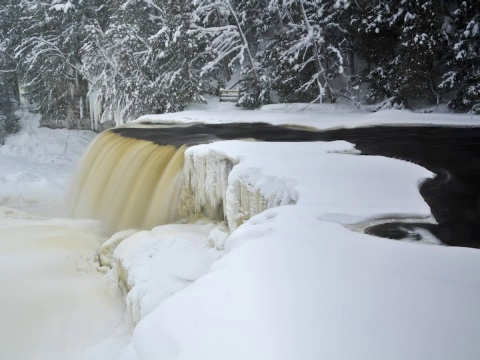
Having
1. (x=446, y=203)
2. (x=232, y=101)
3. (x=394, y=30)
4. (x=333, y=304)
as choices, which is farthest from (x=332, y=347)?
(x=232, y=101)

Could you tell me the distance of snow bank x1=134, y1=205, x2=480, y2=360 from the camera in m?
1.33

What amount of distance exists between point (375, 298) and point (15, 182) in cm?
1351

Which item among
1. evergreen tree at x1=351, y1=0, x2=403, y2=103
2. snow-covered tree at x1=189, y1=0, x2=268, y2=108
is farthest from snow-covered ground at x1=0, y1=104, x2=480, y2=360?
snow-covered tree at x1=189, y1=0, x2=268, y2=108

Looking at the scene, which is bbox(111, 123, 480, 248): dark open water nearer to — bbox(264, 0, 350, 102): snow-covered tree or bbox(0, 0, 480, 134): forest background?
bbox(0, 0, 480, 134): forest background

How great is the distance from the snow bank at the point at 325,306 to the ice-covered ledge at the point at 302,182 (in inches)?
25.1

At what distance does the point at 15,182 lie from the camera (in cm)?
1257

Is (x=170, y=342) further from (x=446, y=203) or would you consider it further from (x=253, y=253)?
(x=446, y=203)

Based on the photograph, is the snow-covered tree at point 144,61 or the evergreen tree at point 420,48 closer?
the evergreen tree at point 420,48

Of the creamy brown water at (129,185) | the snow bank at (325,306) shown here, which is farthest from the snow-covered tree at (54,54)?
the snow bank at (325,306)

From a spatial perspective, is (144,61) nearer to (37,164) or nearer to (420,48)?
(37,164)

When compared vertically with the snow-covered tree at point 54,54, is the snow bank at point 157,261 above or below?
below

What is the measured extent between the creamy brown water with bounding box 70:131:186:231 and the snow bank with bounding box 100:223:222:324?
126 centimetres

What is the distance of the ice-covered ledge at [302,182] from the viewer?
289 cm

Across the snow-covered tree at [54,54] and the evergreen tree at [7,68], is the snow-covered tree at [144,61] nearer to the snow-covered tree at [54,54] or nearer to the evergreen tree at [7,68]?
the snow-covered tree at [54,54]
